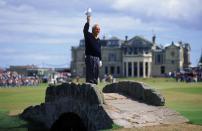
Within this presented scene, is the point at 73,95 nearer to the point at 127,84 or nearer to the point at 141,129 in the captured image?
the point at 127,84

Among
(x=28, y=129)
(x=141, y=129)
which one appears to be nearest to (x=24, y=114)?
(x=28, y=129)

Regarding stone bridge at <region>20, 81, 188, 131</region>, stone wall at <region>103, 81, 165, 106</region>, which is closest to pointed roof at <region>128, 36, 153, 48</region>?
stone bridge at <region>20, 81, 188, 131</region>

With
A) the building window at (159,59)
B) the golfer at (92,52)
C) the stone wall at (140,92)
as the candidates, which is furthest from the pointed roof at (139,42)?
the golfer at (92,52)

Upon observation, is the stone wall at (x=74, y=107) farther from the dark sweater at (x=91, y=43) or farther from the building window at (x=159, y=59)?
the building window at (x=159, y=59)

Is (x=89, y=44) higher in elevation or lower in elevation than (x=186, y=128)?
higher

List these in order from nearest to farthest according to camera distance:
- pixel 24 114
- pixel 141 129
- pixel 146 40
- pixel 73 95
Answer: pixel 141 129 < pixel 73 95 < pixel 24 114 < pixel 146 40

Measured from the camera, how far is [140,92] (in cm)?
1827

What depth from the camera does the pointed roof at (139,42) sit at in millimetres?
153625

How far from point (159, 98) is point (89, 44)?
2793mm

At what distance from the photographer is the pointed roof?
154 metres

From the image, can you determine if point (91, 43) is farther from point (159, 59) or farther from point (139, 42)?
point (159, 59)

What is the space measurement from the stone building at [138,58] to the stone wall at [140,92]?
13324 centimetres

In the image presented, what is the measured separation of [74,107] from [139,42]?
13761 centimetres

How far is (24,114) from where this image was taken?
828 inches
